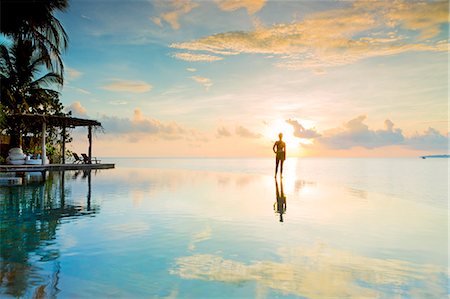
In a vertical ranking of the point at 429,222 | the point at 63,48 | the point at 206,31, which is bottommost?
the point at 429,222

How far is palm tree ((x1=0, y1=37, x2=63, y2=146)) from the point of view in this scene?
2484cm

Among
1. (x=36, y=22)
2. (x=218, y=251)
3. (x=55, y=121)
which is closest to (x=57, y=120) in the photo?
(x=55, y=121)

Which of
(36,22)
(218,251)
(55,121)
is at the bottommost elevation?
(218,251)

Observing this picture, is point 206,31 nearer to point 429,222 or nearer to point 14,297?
point 429,222

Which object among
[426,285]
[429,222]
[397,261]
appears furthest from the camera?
[429,222]

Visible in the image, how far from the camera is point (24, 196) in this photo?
12.1 m

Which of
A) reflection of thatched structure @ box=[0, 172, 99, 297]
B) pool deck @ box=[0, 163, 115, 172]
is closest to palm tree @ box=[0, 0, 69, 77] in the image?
reflection of thatched structure @ box=[0, 172, 99, 297]

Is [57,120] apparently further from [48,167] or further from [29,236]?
[29,236]

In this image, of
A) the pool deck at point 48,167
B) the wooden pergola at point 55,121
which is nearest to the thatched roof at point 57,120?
the wooden pergola at point 55,121

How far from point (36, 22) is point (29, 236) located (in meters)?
8.50

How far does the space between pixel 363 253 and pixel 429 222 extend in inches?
175

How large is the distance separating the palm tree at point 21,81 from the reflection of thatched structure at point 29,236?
15.3 meters

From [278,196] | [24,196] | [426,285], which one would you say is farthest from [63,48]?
[426,285]

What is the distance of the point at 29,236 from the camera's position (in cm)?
660
